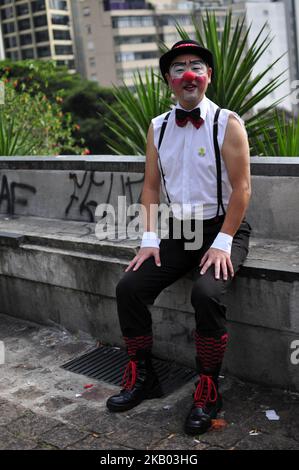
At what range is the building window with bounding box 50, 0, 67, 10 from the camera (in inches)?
4029

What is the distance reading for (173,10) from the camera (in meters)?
115

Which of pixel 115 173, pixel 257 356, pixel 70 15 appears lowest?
pixel 257 356

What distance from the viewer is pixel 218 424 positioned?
11.0 ft

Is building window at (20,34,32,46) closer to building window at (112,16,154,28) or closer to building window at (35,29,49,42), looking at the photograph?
building window at (35,29,49,42)

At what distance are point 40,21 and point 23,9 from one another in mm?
3359

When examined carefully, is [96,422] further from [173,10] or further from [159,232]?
[173,10]

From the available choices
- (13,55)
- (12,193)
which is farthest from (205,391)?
(13,55)

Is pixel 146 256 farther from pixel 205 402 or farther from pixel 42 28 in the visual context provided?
pixel 42 28

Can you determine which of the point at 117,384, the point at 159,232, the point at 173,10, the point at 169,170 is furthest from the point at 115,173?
the point at 173,10

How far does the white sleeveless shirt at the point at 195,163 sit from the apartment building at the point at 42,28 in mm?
103340

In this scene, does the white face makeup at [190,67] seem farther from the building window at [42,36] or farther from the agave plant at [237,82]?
the building window at [42,36]

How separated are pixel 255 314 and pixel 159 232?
1.21 m

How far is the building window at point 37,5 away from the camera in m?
103

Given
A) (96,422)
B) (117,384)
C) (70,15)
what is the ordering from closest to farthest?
(96,422) < (117,384) < (70,15)
